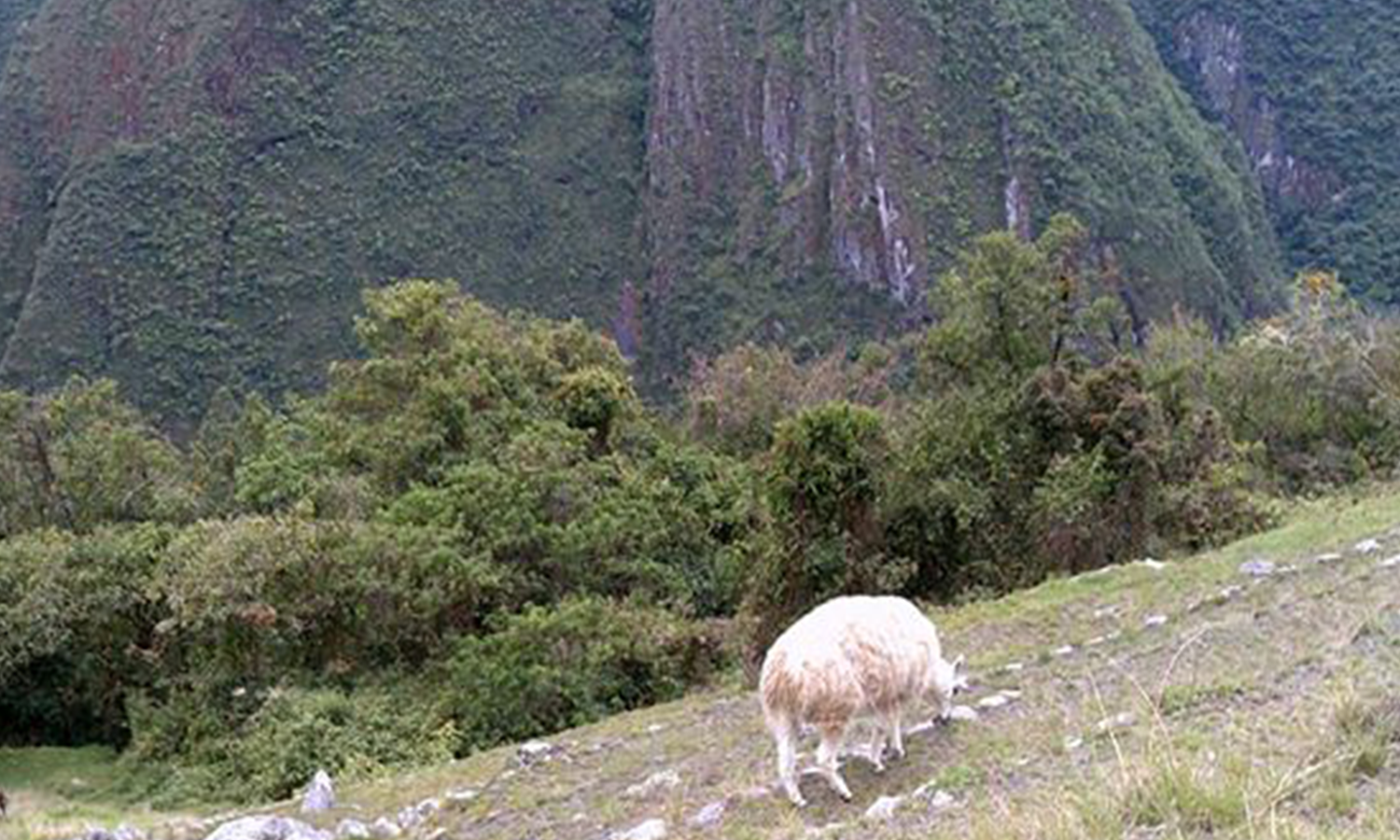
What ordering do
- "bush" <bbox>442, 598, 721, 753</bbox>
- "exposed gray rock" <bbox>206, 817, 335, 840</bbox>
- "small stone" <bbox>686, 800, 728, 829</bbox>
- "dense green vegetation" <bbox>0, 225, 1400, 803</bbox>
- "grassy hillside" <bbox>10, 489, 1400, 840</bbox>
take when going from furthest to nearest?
1. "dense green vegetation" <bbox>0, 225, 1400, 803</bbox>
2. "bush" <bbox>442, 598, 721, 753</bbox>
3. "exposed gray rock" <bbox>206, 817, 335, 840</bbox>
4. "small stone" <bbox>686, 800, 728, 829</bbox>
5. "grassy hillside" <bbox>10, 489, 1400, 840</bbox>

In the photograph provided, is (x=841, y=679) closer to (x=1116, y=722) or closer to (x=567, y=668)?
(x=1116, y=722)

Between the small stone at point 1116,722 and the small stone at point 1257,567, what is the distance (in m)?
5.61

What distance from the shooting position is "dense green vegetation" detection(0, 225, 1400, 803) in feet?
55.2

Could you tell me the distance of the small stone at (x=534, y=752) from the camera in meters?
11.4

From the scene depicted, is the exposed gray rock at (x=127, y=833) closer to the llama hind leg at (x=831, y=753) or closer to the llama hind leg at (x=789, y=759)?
the llama hind leg at (x=789, y=759)

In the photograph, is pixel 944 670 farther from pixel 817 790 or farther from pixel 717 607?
pixel 717 607

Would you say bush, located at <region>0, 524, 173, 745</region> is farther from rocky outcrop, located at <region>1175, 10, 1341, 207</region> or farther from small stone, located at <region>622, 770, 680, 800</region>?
rocky outcrop, located at <region>1175, 10, 1341, 207</region>

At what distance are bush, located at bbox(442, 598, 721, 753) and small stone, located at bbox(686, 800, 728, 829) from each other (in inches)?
321

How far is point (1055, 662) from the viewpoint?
10133mm

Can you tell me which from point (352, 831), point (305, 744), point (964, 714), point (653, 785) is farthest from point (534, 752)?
point (305, 744)

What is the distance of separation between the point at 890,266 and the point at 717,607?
266ft

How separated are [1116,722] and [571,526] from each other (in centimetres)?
1436

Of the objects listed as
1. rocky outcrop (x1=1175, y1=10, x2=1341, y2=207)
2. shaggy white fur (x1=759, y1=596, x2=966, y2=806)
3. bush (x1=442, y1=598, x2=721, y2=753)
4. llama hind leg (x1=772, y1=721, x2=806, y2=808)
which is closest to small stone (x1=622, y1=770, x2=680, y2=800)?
shaggy white fur (x1=759, y1=596, x2=966, y2=806)

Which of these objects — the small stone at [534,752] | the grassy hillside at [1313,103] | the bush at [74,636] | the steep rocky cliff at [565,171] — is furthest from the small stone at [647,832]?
the grassy hillside at [1313,103]
